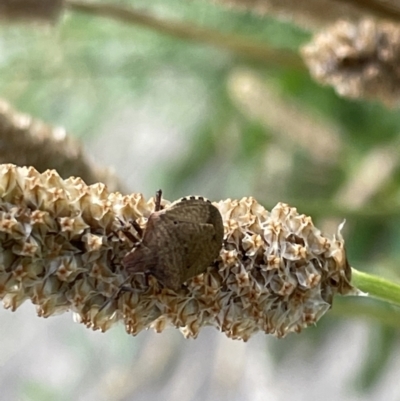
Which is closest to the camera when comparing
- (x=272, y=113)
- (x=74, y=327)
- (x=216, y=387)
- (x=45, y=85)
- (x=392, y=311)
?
(x=392, y=311)

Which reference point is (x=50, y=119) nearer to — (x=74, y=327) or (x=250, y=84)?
(x=250, y=84)

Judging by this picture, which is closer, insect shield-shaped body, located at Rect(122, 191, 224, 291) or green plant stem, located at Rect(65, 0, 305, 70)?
insect shield-shaped body, located at Rect(122, 191, 224, 291)

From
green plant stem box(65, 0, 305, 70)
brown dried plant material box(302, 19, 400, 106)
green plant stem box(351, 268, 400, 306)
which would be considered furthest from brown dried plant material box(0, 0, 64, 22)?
green plant stem box(351, 268, 400, 306)

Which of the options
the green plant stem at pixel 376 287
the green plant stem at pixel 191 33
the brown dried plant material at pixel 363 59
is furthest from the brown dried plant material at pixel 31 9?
the green plant stem at pixel 376 287

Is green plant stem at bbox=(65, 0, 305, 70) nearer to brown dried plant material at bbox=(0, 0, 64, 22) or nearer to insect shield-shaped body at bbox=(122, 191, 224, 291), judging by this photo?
brown dried plant material at bbox=(0, 0, 64, 22)

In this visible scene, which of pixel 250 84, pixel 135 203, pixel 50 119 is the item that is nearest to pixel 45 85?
pixel 50 119

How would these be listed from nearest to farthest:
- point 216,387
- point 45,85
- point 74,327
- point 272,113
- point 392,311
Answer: point 392,311, point 272,113, point 45,85, point 216,387, point 74,327
